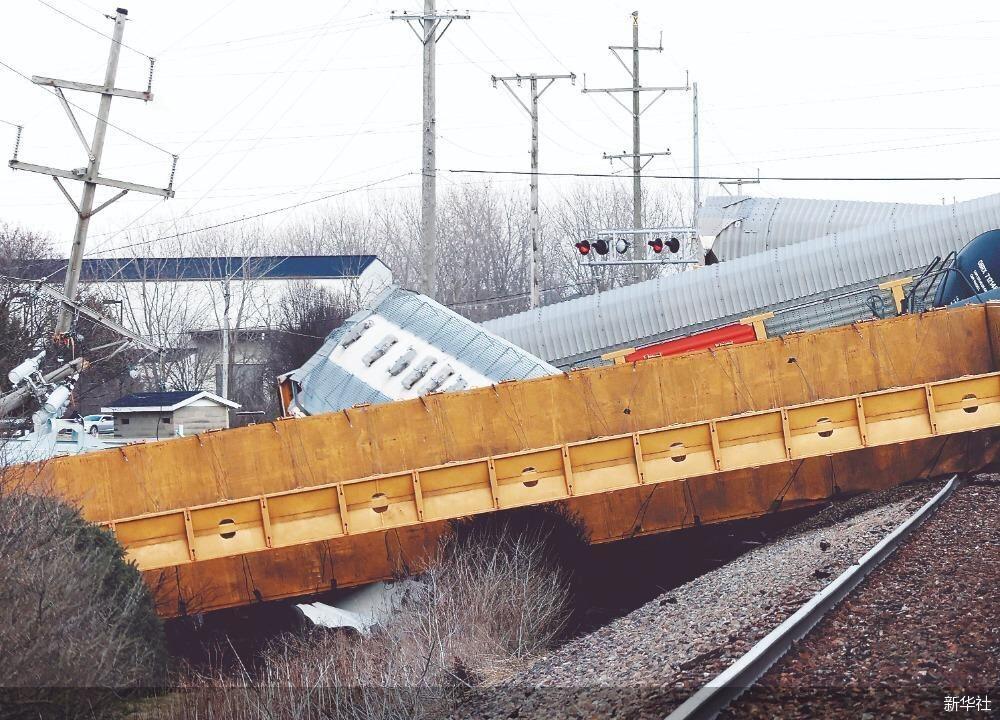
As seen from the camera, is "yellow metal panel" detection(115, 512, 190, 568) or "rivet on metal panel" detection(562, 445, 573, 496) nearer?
"yellow metal panel" detection(115, 512, 190, 568)

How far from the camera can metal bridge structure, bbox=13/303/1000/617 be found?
14438mm

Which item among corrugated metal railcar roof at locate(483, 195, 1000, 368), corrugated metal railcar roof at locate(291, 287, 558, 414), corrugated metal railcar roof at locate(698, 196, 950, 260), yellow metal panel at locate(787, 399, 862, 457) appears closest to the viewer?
yellow metal panel at locate(787, 399, 862, 457)

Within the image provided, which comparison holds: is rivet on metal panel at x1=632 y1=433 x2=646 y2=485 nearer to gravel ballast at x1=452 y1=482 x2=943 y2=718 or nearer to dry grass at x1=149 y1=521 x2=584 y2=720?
dry grass at x1=149 y1=521 x2=584 y2=720

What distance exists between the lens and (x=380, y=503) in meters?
14.5

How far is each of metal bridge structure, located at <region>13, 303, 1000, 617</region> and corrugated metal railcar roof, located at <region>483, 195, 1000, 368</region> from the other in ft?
25.7

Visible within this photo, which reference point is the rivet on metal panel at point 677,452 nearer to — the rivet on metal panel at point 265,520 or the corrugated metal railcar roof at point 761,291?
the rivet on metal panel at point 265,520

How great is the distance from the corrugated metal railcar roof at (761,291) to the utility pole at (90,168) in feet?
30.9

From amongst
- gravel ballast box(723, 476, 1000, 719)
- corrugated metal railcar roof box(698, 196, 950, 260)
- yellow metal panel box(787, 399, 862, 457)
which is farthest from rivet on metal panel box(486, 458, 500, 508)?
corrugated metal railcar roof box(698, 196, 950, 260)

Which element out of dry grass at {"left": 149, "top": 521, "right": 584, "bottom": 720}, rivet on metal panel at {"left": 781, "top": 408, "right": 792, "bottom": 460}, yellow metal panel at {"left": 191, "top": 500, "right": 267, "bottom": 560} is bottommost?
dry grass at {"left": 149, "top": 521, "right": 584, "bottom": 720}

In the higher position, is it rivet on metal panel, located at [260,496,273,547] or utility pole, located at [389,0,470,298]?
utility pole, located at [389,0,470,298]

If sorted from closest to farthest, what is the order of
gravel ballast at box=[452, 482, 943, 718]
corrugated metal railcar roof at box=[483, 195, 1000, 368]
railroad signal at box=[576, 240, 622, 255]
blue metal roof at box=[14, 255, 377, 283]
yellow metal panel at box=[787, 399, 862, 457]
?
1. gravel ballast at box=[452, 482, 943, 718]
2. yellow metal panel at box=[787, 399, 862, 457]
3. corrugated metal railcar roof at box=[483, 195, 1000, 368]
4. railroad signal at box=[576, 240, 622, 255]
5. blue metal roof at box=[14, 255, 377, 283]

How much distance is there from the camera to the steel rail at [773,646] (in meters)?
5.69

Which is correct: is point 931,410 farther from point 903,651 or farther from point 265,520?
point 903,651

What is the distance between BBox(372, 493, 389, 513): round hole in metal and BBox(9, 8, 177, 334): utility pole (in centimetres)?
992
